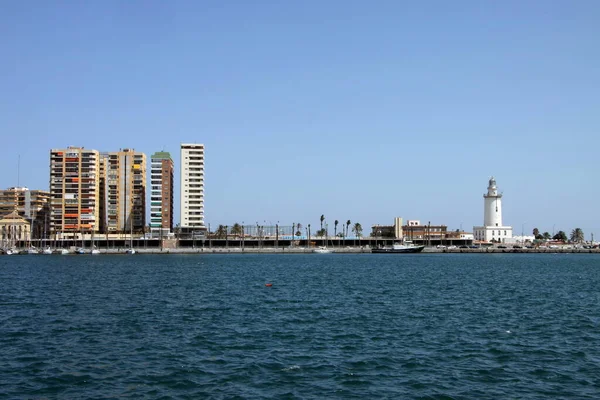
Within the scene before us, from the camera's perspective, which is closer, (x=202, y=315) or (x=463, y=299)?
(x=202, y=315)

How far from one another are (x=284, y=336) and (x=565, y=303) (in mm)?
28994

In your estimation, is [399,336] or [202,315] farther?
[202,315]

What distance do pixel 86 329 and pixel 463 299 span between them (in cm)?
3268

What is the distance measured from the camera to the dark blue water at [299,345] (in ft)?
84.6

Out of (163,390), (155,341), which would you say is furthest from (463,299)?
(163,390)

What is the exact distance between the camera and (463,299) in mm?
57625

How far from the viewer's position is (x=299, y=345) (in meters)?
34.3

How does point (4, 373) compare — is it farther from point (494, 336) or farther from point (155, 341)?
point (494, 336)

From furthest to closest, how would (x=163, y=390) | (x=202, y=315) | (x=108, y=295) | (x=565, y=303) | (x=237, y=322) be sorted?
(x=108, y=295) → (x=565, y=303) → (x=202, y=315) → (x=237, y=322) → (x=163, y=390)

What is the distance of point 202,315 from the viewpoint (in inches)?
1810

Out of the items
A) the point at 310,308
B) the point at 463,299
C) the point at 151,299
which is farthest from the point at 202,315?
the point at 463,299

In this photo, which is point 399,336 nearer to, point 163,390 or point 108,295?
point 163,390

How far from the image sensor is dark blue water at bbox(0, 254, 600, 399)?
84.6 feet

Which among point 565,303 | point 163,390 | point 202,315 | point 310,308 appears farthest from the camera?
point 565,303
